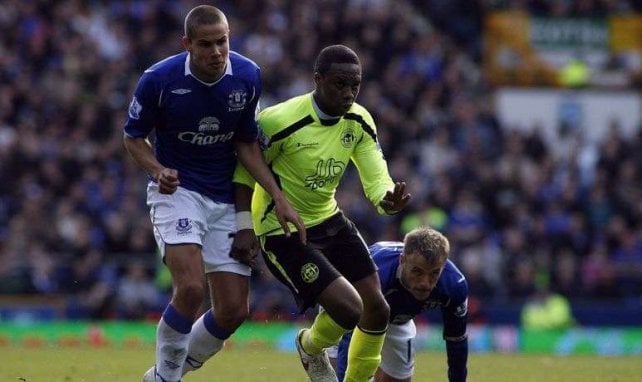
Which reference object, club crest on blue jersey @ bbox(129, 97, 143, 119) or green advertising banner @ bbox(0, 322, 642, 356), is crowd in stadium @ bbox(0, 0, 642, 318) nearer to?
green advertising banner @ bbox(0, 322, 642, 356)

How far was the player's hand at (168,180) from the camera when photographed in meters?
8.57

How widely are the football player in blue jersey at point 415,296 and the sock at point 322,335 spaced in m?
0.63

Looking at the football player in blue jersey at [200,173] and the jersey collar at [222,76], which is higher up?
the jersey collar at [222,76]

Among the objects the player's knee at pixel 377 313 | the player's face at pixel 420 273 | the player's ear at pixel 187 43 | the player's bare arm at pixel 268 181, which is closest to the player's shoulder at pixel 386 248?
the player's face at pixel 420 273

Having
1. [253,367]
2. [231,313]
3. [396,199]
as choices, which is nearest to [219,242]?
[231,313]

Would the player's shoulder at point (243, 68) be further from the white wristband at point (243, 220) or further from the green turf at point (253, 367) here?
the green turf at point (253, 367)

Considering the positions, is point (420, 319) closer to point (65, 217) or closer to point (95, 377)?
point (65, 217)

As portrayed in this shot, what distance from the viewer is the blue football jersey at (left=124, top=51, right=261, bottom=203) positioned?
8922 millimetres

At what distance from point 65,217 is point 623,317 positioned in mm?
8101

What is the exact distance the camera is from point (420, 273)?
9.29m

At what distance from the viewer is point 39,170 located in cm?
2078

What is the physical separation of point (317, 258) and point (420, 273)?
2.27 feet

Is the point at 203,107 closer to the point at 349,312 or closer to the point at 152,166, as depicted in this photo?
the point at 152,166

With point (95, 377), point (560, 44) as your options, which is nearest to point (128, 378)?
point (95, 377)
